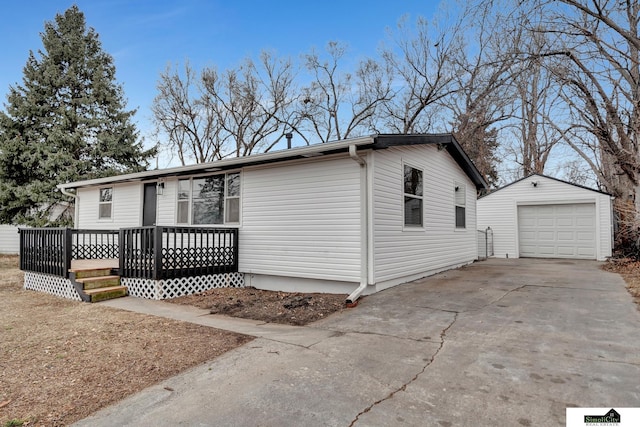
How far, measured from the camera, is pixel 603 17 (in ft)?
31.1

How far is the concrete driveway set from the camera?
8.05 ft

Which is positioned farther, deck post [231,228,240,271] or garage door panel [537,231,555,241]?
garage door panel [537,231,555,241]

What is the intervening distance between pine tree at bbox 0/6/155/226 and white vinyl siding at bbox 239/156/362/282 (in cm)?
1285

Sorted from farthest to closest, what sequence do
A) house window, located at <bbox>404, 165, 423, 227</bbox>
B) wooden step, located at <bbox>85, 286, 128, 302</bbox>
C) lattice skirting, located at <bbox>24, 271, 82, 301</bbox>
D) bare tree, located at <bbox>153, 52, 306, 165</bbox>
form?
bare tree, located at <bbox>153, 52, 306, 165</bbox> → house window, located at <bbox>404, 165, 423, 227</bbox> → lattice skirting, located at <bbox>24, 271, 82, 301</bbox> → wooden step, located at <bbox>85, 286, 128, 302</bbox>

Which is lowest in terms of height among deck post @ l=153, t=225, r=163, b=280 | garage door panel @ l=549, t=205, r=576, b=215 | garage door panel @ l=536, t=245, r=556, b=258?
garage door panel @ l=536, t=245, r=556, b=258

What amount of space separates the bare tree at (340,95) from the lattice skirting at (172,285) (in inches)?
664

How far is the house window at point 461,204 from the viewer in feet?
35.4

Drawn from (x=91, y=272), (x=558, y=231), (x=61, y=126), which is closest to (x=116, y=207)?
(x=91, y=272)

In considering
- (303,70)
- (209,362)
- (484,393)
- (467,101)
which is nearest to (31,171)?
(303,70)

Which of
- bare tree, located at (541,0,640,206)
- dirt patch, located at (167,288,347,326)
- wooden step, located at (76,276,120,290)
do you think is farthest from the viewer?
bare tree, located at (541,0,640,206)

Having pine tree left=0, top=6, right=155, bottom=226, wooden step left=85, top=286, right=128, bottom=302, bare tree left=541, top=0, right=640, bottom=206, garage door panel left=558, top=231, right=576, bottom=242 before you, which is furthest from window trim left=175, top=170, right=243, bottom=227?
garage door panel left=558, top=231, right=576, bottom=242

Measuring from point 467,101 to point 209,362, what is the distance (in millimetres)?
20112

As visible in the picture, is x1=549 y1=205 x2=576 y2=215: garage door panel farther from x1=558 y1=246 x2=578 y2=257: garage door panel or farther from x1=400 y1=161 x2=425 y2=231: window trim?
x1=400 y1=161 x2=425 y2=231: window trim

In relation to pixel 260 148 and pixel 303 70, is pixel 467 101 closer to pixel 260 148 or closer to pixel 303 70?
pixel 303 70
